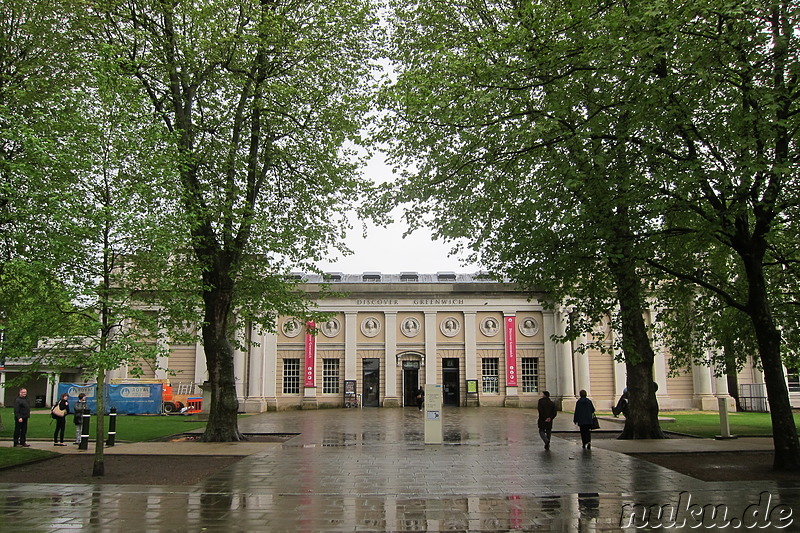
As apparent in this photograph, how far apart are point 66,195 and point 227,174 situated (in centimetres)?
746

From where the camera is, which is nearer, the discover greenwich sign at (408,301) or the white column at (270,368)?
the white column at (270,368)

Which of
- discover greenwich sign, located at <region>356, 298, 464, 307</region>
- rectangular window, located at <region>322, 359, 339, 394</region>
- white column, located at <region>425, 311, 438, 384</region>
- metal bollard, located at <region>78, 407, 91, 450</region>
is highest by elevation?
discover greenwich sign, located at <region>356, 298, 464, 307</region>

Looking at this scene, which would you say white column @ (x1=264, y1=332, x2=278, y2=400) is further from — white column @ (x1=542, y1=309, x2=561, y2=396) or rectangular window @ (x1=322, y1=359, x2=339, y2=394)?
white column @ (x1=542, y1=309, x2=561, y2=396)

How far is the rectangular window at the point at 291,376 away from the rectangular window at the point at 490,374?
40.8ft

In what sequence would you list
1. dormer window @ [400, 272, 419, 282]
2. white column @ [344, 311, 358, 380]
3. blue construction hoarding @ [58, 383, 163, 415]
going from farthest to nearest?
dormer window @ [400, 272, 419, 282], white column @ [344, 311, 358, 380], blue construction hoarding @ [58, 383, 163, 415]

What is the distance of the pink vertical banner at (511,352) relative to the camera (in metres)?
40.2

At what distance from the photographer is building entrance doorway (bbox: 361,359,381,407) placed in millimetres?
41094

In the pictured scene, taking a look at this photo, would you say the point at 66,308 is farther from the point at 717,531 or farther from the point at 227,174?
the point at 717,531

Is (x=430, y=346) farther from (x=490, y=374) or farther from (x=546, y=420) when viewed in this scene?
(x=546, y=420)

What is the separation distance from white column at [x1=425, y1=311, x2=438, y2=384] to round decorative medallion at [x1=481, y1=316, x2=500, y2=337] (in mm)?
3252

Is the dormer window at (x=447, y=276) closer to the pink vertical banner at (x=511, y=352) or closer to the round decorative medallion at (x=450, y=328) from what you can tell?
the round decorative medallion at (x=450, y=328)

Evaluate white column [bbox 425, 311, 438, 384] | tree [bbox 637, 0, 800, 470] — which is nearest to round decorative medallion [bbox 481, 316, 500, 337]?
white column [bbox 425, 311, 438, 384]

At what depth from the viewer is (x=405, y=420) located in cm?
2861

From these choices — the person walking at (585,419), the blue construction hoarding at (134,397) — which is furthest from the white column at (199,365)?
the person walking at (585,419)
